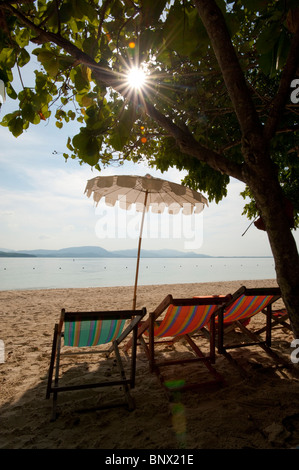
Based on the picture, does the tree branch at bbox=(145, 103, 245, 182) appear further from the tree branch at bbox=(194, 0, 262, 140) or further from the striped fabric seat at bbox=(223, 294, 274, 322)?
the striped fabric seat at bbox=(223, 294, 274, 322)

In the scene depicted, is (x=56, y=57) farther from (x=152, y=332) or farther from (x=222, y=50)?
(x=152, y=332)

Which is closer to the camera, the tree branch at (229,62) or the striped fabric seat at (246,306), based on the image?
the tree branch at (229,62)

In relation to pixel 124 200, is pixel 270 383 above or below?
below

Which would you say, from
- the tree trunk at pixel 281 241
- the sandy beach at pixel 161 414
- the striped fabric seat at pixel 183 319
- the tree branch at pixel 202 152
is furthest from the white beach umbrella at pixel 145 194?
the tree trunk at pixel 281 241

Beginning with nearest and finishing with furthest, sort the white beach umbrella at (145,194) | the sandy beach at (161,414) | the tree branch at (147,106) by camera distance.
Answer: the tree branch at (147,106)
the sandy beach at (161,414)
the white beach umbrella at (145,194)

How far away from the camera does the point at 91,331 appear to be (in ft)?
9.84

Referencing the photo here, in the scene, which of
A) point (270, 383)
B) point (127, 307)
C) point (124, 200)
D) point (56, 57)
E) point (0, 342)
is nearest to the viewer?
point (56, 57)

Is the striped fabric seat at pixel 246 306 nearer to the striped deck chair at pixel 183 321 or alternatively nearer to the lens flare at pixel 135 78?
the striped deck chair at pixel 183 321

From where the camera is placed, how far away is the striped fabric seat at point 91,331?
9.44 ft

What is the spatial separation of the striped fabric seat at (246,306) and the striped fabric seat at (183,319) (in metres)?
0.39

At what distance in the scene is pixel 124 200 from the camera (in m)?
5.30

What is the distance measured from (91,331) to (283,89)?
279 cm
